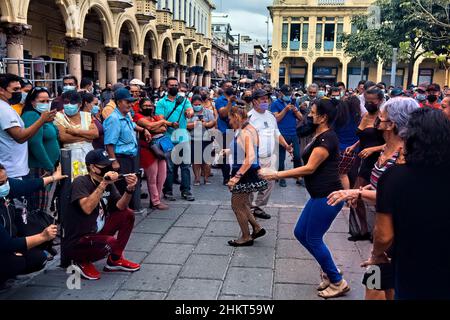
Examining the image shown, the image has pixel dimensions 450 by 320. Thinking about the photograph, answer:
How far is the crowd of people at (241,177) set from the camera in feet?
7.03

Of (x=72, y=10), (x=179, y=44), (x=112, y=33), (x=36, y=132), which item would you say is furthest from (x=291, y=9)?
(x=36, y=132)

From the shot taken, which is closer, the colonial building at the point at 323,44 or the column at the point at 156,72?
the column at the point at 156,72

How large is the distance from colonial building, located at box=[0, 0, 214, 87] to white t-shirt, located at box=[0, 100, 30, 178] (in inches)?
133

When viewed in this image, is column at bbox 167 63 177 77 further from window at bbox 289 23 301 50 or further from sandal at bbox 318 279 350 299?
sandal at bbox 318 279 350 299

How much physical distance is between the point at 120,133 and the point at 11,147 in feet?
5.09

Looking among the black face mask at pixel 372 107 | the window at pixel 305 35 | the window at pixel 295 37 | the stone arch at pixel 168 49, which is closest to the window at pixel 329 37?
the window at pixel 305 35

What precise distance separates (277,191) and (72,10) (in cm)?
1109

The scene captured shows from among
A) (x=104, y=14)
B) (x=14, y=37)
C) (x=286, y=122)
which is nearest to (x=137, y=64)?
(x=104, y=14)

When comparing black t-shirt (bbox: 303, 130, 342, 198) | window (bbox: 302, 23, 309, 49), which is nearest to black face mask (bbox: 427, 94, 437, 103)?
black t-shirt (bbox: 303, 130, 342, 198)

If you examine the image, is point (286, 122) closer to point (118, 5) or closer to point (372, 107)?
point (372, 107)

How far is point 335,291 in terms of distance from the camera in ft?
12.2

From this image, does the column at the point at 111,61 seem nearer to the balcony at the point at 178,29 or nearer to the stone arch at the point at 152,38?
the stone arch at the point at 152,38

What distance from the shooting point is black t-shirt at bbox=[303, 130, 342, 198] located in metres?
3.65

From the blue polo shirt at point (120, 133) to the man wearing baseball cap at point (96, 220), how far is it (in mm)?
1431
